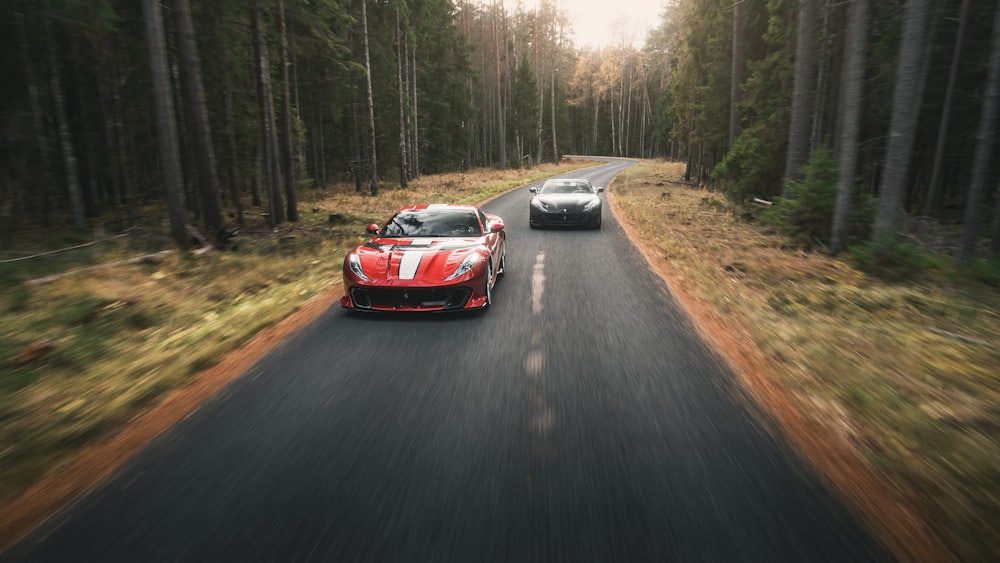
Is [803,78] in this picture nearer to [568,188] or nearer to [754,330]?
[568,188]

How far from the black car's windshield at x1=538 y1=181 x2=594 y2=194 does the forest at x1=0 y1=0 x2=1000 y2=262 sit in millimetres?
5046

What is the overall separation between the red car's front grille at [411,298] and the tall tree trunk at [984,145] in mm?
11082

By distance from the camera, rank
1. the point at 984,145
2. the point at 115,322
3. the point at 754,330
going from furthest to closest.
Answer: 1. the point at 984,145
2. the point at 115,322
3. the point at 754,330

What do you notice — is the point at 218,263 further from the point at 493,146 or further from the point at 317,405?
the point at 493,146

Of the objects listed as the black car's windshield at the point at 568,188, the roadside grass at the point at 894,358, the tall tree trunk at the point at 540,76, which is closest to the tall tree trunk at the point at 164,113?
the black car's windshield at the point at 568,188

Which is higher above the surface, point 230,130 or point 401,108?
point 401,108

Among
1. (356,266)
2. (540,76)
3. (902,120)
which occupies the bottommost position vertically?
(356,266)

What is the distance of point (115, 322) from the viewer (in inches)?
249

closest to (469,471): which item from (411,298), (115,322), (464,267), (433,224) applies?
(411,298)

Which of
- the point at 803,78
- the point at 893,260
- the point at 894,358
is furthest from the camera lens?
the point at 803,78

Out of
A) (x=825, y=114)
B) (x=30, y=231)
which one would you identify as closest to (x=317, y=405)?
(x=30, y=231)

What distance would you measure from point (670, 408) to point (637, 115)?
286 feet

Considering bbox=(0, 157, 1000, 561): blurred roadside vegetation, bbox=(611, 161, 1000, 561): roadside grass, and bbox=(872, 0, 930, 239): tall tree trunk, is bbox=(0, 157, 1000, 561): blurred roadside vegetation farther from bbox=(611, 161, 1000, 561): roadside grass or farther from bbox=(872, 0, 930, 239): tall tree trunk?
bbox=(872, 0, 930, 239): tall tree trunk

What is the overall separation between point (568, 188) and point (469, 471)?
1324 cm
